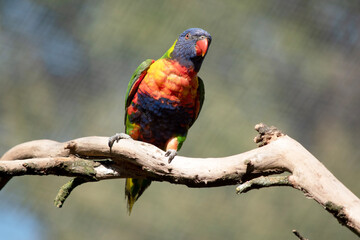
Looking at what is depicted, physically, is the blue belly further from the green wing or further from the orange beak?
the orange beak

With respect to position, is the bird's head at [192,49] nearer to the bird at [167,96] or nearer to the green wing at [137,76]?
the bird at [167,96]

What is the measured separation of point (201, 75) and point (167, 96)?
2.81 ft

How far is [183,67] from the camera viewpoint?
83.8 inches

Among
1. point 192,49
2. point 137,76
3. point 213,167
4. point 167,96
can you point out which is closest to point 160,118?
point 167,96

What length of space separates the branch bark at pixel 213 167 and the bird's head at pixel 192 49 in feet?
2.18

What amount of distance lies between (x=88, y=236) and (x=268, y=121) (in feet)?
5.20

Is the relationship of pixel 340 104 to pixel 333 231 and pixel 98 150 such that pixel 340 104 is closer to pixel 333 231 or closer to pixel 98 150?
pixel 333 231

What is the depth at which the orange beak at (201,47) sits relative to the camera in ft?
7.12

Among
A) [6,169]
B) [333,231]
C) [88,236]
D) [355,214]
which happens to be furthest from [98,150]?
[333,231]

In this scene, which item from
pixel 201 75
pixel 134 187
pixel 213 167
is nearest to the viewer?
pixel 213 167

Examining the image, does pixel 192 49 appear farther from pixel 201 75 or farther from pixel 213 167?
pixel 213 167

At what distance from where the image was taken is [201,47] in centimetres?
218

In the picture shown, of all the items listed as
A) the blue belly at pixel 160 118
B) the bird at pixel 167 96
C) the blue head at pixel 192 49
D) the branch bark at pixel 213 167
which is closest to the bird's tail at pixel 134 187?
the bird at pixel 167 96

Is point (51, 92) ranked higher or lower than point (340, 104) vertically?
lower
